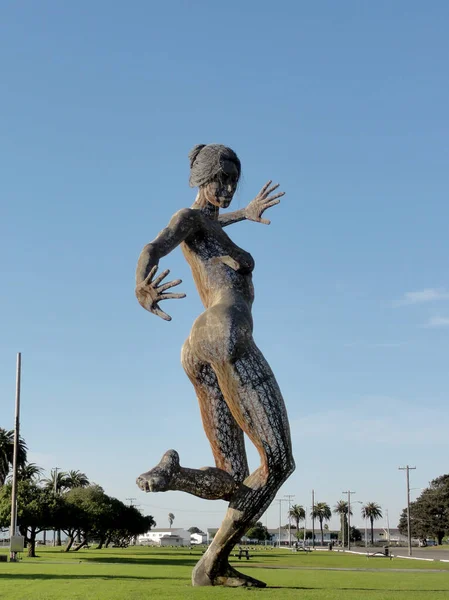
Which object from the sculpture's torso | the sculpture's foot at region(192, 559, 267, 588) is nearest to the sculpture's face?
the sculpture's torso

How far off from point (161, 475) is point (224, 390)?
0.78m

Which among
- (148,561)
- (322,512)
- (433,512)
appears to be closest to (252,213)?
(148,561)

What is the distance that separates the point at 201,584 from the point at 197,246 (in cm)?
262

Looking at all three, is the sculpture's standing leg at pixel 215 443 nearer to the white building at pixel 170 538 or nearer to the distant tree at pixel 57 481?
the distant tree at pixel 57 481

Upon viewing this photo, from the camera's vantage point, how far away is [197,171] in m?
6.65

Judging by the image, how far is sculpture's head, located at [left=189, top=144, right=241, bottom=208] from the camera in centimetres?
654

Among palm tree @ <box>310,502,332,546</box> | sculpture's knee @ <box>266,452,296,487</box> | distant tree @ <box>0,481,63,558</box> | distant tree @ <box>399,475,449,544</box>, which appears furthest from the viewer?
palm tree @ <box>310,502,332,546</box>

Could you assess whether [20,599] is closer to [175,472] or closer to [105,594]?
[105,594]

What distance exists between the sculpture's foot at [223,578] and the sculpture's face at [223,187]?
292cm

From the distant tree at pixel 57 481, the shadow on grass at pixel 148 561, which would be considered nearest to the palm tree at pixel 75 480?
the distant tree at pixel 57 481

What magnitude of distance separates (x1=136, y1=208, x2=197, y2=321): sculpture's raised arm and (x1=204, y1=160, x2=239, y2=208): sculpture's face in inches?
18.6

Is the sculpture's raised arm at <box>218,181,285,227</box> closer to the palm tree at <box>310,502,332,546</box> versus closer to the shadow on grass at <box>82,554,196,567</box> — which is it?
the shadow on grass at <box>82,554,196,567</box>

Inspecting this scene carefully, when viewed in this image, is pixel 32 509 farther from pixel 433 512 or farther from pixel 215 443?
pixel 433 512

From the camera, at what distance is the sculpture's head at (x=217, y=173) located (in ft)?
21.5
